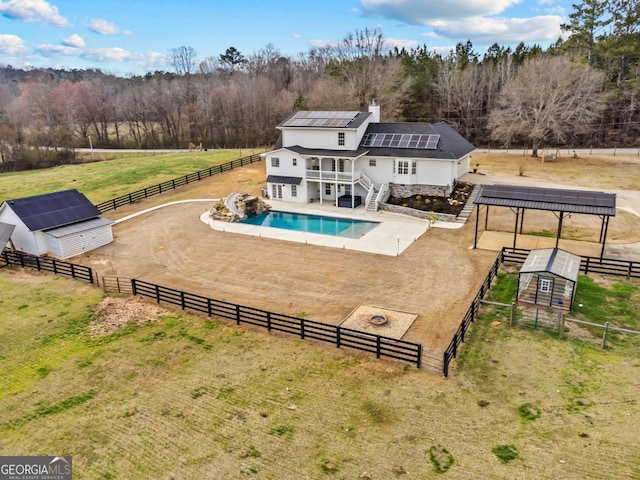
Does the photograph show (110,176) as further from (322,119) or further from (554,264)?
(554,264)

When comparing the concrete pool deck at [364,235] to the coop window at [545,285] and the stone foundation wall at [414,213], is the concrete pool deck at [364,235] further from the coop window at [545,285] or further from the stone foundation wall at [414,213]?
the coop window at [545,285]

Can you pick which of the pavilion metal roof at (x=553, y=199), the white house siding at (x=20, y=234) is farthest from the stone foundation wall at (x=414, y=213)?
the white house siding at (x=20, y=234)

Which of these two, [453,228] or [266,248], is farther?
[453,228]

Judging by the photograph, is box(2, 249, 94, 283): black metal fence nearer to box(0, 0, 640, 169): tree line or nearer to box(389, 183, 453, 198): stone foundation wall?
box(389, 183, 453, 198): stone foundation wall

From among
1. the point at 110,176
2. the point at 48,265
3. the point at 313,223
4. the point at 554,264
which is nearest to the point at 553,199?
the point at 554,264

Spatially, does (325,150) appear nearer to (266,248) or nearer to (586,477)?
(266,248)

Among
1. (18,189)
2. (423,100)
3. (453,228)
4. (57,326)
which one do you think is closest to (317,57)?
(423,100)
